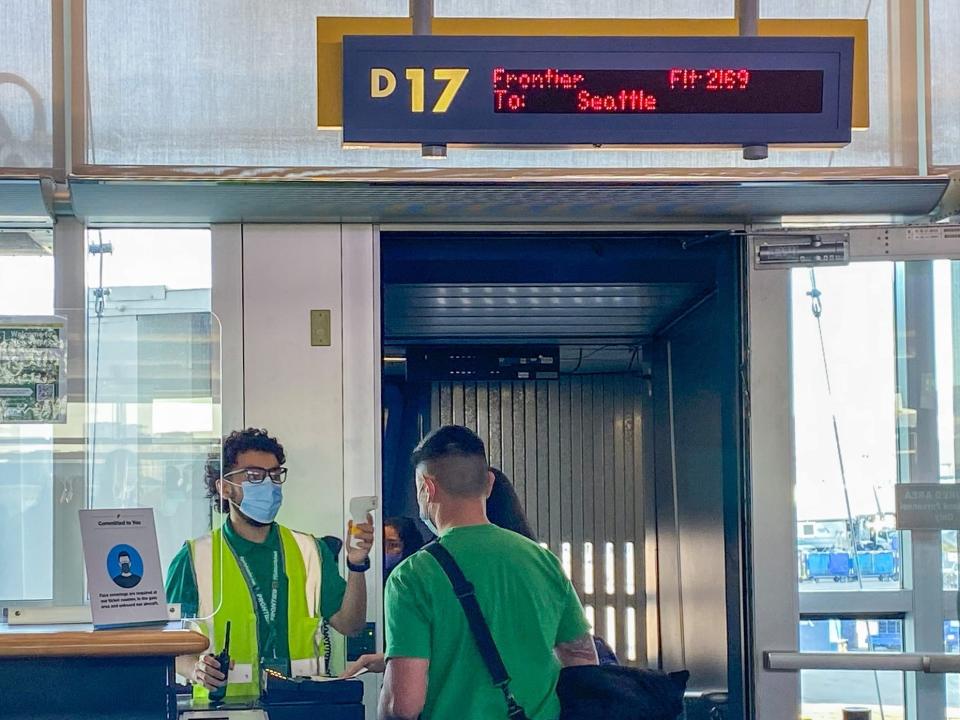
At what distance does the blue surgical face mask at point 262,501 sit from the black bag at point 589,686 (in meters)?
0.68

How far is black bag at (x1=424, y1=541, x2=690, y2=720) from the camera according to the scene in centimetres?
406

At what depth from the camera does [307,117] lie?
443cm

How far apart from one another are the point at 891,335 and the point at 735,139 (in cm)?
116

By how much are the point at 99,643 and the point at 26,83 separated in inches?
70.0

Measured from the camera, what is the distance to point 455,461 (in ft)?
15.1

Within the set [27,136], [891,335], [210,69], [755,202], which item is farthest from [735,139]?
[27,136]

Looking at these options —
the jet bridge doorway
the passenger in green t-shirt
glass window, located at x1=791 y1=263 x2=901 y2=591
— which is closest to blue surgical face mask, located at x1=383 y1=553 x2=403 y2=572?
the jet bridge doorway

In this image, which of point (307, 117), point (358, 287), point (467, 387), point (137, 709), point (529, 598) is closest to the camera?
point (137, 709)

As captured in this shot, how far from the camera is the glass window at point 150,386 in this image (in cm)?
459

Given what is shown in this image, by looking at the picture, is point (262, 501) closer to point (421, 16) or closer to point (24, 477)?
point (24, 477)

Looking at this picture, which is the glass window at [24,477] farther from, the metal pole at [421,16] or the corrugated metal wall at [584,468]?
the corrugated metal wall at [584,468]

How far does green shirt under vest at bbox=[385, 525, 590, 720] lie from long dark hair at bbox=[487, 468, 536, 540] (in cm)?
95

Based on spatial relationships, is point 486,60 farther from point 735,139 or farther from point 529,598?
point 529,598

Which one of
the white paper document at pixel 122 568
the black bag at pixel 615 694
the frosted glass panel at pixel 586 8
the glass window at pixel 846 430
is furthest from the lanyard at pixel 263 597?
the frosted glass panel at pixel 586 8
